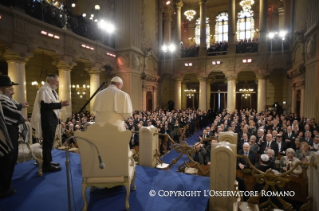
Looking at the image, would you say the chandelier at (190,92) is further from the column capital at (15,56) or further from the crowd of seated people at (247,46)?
the column capital at (15,56)

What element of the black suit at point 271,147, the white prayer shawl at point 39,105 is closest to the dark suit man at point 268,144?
the black suit at point 271,147

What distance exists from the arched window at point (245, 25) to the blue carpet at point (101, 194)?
1002 inches

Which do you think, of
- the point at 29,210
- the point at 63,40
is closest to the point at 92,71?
the point at 63,40

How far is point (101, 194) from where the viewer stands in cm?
287

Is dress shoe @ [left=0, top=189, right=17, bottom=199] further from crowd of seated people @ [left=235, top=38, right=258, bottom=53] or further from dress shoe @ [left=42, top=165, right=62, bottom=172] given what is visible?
crowd of seated people @ [left=235, top=38, right=258, bottom=53]

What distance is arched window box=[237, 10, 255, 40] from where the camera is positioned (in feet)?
78.9

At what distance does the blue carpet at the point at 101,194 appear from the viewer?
259 centimetres

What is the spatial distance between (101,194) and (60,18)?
12.3 metres

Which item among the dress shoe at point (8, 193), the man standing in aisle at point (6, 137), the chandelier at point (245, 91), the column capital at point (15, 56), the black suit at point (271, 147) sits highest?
the column capital at point (15, 56)

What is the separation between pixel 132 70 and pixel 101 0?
7.06m

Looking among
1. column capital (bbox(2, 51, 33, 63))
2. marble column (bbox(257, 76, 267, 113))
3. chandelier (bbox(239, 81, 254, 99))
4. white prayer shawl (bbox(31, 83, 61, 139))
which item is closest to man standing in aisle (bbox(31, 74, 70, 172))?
white prayer shawl (bbox(31, 83, 61, 139))

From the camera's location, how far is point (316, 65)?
412 inches

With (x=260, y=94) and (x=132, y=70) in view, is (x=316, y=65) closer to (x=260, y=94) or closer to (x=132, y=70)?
(x=260, y=94)

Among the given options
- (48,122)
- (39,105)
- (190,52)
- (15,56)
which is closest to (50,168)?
(48,122)
